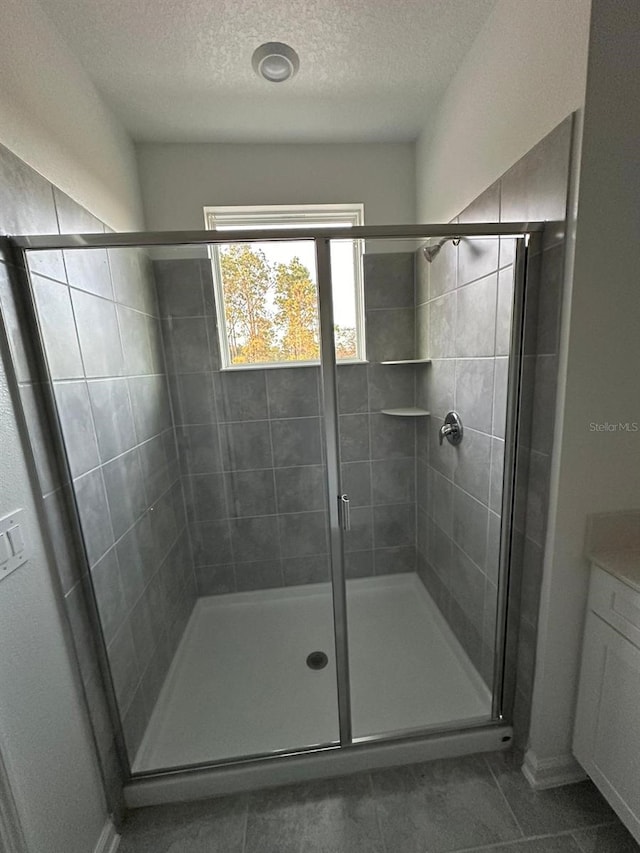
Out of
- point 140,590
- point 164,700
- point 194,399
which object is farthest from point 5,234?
point 164,700

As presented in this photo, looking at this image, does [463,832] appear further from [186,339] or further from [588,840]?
[186,339]

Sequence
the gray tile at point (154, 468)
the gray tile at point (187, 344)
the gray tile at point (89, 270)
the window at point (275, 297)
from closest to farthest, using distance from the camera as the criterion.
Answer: the gray tile at point (89, 270) → the gray tile at point (154, 468) → the window at point (275, 297) → the gray tile at point (187, 344)

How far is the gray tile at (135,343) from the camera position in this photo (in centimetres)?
147

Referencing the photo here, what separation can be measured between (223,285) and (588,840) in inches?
96.2

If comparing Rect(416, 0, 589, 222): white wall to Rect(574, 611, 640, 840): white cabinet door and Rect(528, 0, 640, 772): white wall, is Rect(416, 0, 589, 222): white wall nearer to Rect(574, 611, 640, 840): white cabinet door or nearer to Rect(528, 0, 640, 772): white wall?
Rect(528, 0, 640, 772): white wall

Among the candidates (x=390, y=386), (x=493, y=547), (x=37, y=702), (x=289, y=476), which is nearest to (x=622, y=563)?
(x=493, y=547)

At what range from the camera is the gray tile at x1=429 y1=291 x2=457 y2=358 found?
159cm

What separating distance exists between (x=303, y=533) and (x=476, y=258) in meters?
1.65

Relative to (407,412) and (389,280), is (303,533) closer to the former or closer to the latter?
(407,412)

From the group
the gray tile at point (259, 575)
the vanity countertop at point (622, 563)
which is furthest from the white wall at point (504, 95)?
the gray tile at point (259, 575)

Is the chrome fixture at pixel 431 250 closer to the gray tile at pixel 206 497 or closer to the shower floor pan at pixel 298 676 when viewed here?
the gray tile at pixel 206 497

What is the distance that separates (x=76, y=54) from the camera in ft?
4.15

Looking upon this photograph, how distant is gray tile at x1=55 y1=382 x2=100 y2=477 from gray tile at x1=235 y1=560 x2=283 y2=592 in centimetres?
123

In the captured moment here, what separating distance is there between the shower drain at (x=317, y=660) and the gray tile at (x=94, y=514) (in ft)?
3.65
